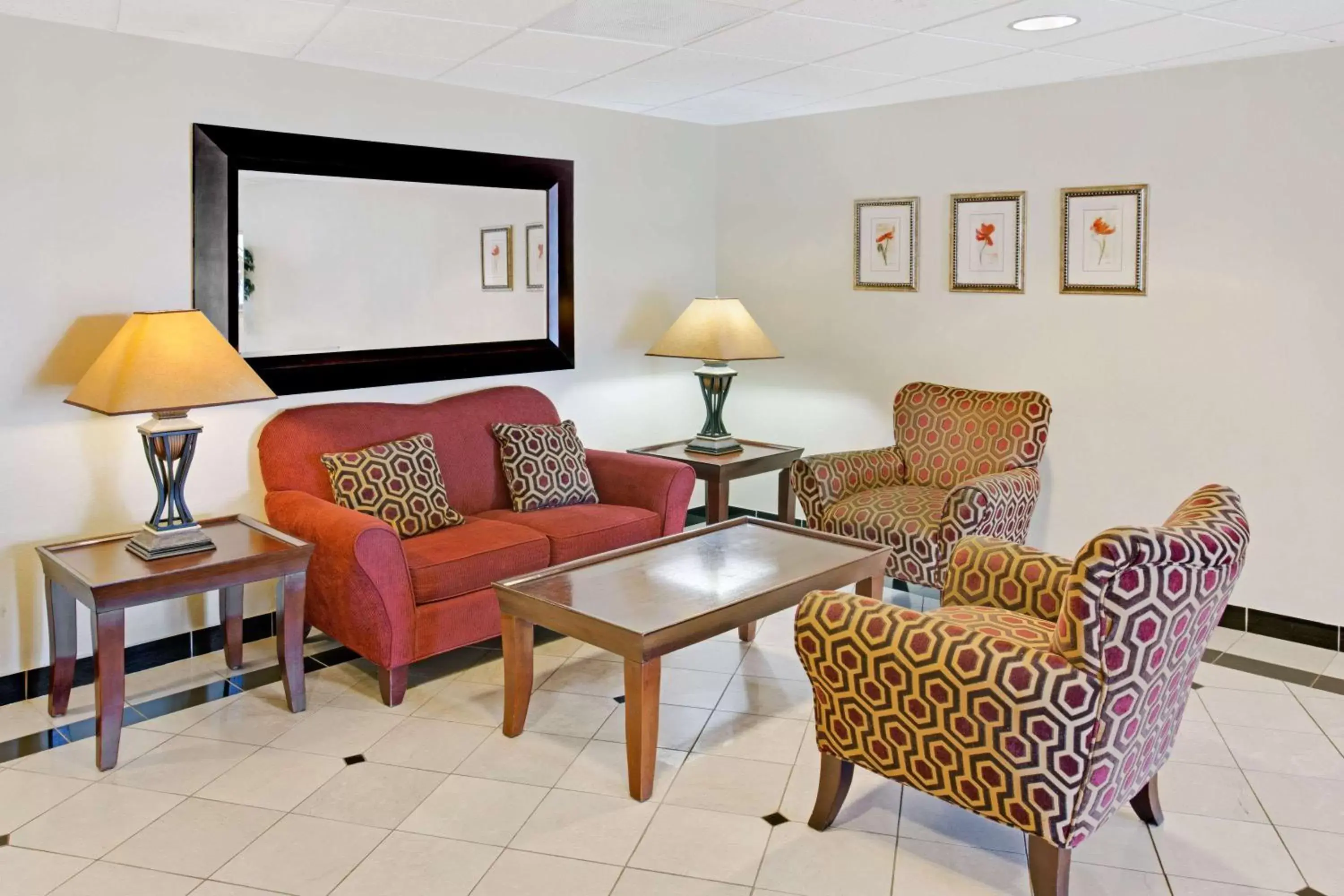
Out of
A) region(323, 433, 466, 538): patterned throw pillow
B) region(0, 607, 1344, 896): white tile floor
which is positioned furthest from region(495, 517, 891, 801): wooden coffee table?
region(323, 433, 466, 538): patterned throw pillow

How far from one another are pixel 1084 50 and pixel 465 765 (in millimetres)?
3173

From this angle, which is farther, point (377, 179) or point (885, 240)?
point (885, 240)

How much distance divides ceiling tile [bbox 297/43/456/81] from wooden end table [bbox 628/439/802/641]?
5.99 ft

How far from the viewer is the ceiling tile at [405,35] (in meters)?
3.44

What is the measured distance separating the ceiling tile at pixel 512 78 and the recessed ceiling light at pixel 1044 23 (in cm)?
171

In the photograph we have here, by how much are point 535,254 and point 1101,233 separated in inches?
96.9

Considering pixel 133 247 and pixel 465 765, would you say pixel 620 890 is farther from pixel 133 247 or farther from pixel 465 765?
pixel 133 247

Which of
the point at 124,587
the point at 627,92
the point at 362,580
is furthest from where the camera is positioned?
the point at 627,92

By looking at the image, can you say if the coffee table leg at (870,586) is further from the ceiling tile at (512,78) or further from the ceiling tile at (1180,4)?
the ceiling tile at (512,78)

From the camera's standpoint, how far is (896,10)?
10.8 feet

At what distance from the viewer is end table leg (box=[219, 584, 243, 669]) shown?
12.8 ft

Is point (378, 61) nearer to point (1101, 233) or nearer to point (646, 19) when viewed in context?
point (646, 19)

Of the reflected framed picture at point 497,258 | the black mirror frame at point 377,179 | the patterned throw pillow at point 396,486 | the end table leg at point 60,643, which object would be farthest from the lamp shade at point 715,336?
the end table leg at point 60,643

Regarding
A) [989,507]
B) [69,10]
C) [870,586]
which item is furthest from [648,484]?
[69,10]
